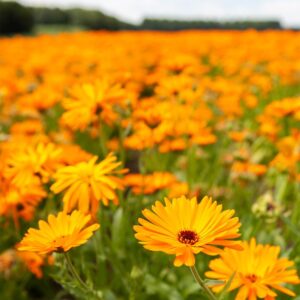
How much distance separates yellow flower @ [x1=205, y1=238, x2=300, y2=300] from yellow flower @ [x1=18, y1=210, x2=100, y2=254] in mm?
256

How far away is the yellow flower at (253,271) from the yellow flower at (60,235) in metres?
0.26

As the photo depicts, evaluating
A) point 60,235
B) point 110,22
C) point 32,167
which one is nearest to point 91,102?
point 32,167

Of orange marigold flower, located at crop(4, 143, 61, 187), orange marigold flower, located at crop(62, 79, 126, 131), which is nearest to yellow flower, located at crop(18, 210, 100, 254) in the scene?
orange marigold flower, located at crop(4, 143, 61, 187)

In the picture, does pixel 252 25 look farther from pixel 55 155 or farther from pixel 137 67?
pixel 55 155

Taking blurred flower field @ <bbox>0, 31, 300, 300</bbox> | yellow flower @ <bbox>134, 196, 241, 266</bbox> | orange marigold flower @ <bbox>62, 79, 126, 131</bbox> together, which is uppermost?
orange marigold flower @ <bbox>62, 79, 126, 131</bbox>

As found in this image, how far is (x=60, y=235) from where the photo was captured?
95 centimetres

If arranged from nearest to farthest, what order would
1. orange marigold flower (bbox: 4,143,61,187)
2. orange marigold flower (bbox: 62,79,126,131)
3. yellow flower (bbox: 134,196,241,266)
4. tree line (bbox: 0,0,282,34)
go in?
yellow flower (bbox: 134,196,241,266) → orange marigold flower (bbox: 4,143,61,187) → orange marigold flower (bbox: 62,79,126,131) → tree line (bbox: 0,0,282,34)

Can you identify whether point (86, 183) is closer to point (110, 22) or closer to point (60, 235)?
point (60, 235)

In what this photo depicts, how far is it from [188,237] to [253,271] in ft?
0.85

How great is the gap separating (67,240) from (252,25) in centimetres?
2191

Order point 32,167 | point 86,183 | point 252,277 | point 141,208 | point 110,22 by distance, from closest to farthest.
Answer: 1. point 252,277
2. point 86,183
3. point 32,167
4. point 141,208
5. point 110,22

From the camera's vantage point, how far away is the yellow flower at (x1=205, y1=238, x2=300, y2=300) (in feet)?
3.15

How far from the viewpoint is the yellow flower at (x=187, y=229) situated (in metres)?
0.78

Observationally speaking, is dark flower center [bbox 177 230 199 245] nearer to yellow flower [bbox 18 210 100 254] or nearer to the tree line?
yellow flower [bbox 18 210 100 254]
